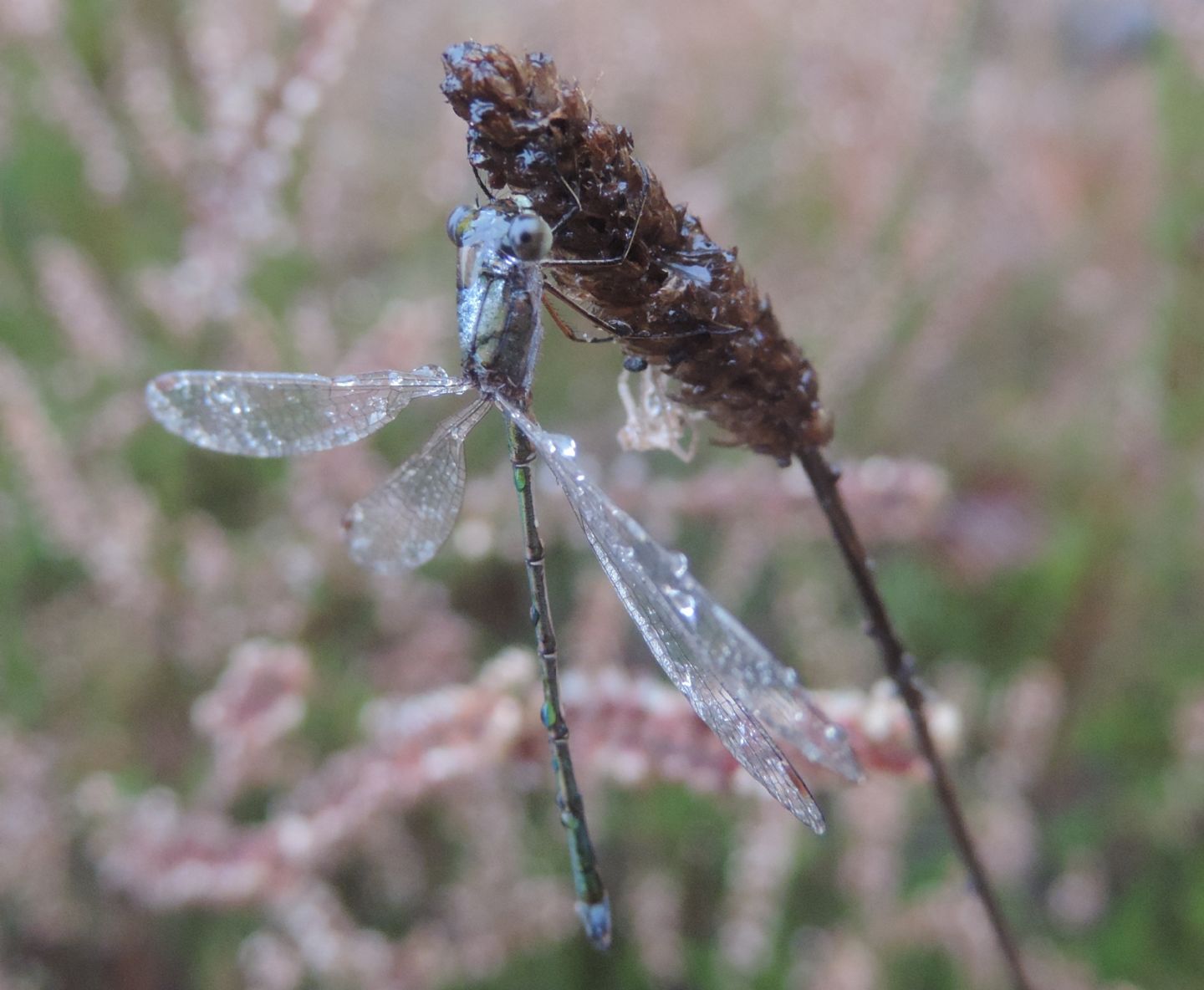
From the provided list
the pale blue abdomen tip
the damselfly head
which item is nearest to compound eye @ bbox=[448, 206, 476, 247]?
the damselfly head

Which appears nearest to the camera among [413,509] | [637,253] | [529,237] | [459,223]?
[637,253]

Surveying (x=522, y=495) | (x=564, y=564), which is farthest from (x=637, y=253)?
(x=564, y=564)

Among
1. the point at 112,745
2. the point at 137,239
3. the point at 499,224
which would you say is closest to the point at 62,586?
the point at 112,745

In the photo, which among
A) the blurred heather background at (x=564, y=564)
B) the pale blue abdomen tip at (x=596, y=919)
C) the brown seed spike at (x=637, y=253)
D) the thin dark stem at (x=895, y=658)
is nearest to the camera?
the brown seed spike at (x=637, y=253)

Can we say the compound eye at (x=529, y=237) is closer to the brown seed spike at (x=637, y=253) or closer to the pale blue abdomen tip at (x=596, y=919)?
the brown seed spike at (x=637, y=253)

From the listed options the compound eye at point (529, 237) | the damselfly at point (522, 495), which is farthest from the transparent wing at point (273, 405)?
the compound eye at point (529, 237)

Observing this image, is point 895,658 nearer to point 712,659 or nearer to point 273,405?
point 712,659
